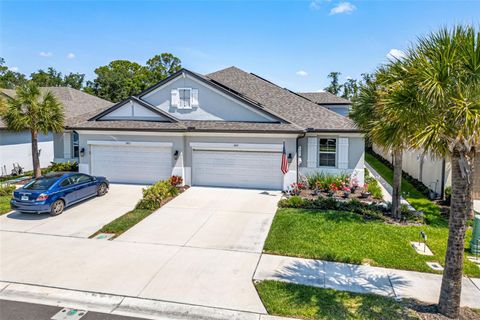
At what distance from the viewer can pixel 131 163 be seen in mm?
17828

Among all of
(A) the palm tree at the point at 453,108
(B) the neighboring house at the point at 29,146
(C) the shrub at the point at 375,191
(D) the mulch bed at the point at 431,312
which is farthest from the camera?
(B) the neighboring house at the point at 29,146

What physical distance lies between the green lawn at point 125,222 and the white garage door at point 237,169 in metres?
5.04

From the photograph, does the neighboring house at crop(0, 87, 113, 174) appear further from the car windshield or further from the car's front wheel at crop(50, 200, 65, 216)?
the car's front wheel at crop(50, 200, 65, 216)

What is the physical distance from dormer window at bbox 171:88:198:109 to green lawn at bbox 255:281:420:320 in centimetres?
1284

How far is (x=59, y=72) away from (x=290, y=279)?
242 feet

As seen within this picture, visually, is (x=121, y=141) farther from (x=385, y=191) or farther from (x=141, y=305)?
(x=385, y=191)

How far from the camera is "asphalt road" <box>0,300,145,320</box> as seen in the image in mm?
6090

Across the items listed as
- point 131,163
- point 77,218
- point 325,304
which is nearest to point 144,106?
point 131,163

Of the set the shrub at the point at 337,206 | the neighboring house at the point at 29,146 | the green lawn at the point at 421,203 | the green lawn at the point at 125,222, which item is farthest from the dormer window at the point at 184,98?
the green lawn at the point at 421,203

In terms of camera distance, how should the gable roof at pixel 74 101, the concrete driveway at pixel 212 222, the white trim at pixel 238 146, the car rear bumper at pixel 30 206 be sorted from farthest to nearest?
the gable roof at pixel 74 101 → the white trim at pixel 238 146 → the car rear bumper at pixel 30 206 → the concrete driveway at pixel 212 222

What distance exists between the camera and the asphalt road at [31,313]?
20.0 feet

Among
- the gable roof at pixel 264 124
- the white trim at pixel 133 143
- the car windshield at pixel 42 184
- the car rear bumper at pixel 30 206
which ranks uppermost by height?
the gable roof at pixel 264 124

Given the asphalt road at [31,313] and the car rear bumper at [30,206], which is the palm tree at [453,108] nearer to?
the asphalt road at [31,313]

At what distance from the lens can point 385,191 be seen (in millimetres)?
17000
